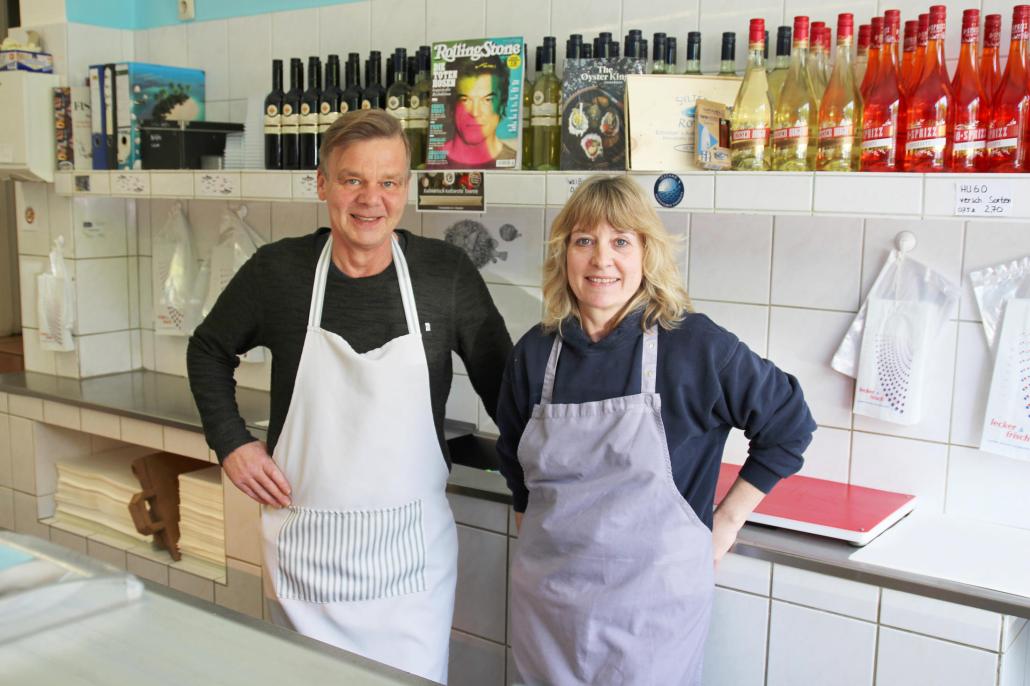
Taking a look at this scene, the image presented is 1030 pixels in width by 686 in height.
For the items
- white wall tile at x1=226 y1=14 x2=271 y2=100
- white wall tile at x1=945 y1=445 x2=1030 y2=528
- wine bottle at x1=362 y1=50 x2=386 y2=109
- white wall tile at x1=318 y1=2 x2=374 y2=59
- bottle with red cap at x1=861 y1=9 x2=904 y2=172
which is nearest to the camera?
bottle with red cap at x1=861 y1=9 x2=904 y2=172

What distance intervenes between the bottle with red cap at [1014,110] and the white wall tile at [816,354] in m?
0.53

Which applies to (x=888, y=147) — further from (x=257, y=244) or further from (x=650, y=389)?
(x=257, y=244)

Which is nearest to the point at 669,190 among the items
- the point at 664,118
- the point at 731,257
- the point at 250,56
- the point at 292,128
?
the point at 664,118

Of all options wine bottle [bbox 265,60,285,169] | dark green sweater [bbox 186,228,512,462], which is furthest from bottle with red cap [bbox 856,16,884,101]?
wine bottle [bbox 265,60,285,169]

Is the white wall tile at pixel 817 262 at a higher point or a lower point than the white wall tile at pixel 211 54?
lower

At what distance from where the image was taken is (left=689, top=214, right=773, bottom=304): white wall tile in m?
2.26

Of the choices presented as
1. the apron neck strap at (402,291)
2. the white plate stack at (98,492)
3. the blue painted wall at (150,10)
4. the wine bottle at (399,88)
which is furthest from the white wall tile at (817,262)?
the white plate stack at (98,492)

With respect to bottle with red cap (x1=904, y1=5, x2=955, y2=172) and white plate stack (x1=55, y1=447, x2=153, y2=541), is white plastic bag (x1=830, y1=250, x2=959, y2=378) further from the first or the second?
white plate stack (x1=55, y1=447, x2=153, y2=541)

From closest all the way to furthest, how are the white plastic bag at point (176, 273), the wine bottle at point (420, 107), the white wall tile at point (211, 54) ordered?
the wine bottle at point (420, 107)
the white wall tile at point (211, 54)
the white plastic bag at point (176, 273)

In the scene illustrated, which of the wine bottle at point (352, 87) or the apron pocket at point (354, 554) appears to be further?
the wine bottle at point (352, 87)

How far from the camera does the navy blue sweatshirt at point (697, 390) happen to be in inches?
62.1

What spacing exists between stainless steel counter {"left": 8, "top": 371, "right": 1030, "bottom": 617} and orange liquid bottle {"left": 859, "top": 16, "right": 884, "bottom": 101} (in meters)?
0.85

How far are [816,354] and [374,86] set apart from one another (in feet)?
4.22

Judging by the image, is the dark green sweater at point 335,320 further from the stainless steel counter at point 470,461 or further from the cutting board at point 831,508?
the cutting board at point 831,508
